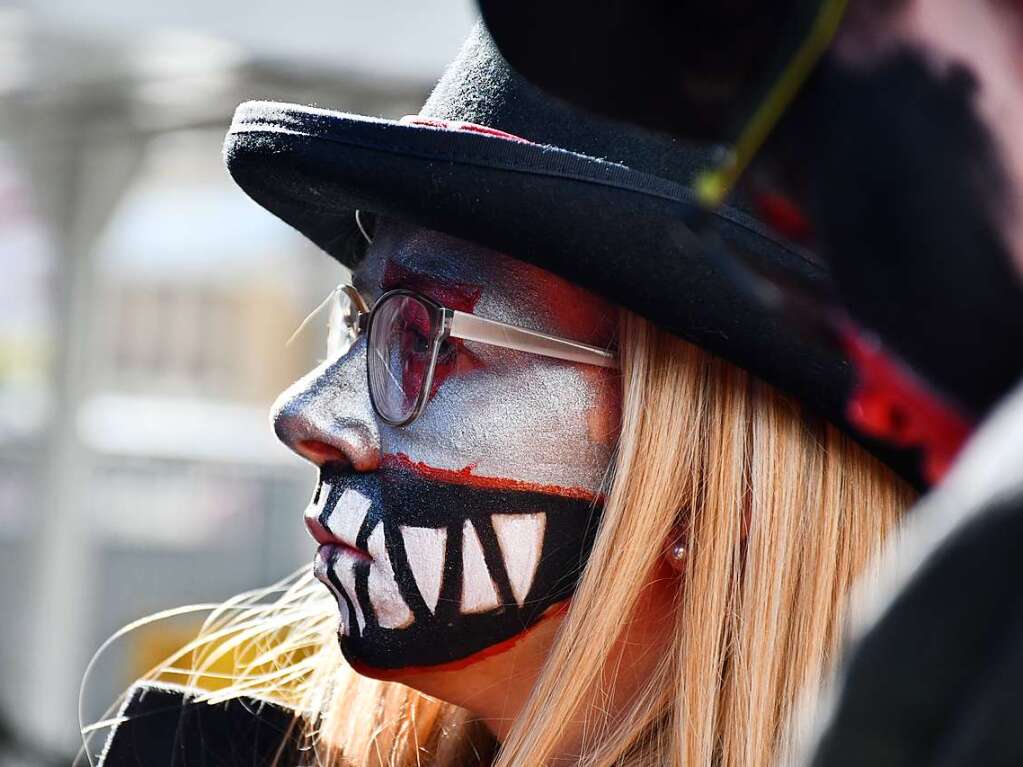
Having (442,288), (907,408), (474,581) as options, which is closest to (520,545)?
(474,581)

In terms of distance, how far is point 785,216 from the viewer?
1.83 ft

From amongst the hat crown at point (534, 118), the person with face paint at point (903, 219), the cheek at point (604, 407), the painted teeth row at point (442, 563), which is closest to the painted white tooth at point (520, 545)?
the painted teeth row at point (442, 563)

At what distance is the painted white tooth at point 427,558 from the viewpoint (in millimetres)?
1460

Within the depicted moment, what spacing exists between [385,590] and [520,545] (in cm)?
16

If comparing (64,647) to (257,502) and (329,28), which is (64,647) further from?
(329,28)

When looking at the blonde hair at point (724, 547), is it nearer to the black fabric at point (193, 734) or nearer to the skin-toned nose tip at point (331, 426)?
the skin-toned nose tip at point (331, 426)

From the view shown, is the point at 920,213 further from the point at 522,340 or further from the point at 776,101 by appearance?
the point at 522,340

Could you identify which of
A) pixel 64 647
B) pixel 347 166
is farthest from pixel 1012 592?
pixel 64 647

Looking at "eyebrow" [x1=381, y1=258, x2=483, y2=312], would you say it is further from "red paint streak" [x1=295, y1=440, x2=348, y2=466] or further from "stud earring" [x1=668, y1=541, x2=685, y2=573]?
"stud earring" [x1=668, y1=541, x2=685, y2=573]

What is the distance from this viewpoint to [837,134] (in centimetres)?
52

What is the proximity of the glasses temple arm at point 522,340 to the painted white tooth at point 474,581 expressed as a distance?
0.67 ft

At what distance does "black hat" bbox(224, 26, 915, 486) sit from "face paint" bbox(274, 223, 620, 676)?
0.16 m

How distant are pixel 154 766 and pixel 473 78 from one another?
97 centimetres

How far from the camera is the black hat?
1.24 metres
